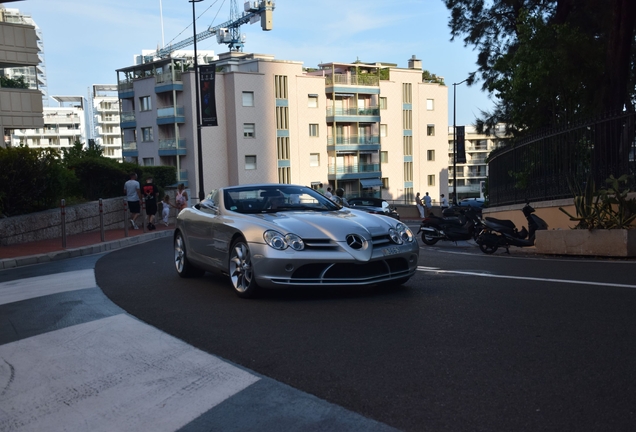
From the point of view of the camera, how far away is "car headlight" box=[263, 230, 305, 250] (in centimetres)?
721

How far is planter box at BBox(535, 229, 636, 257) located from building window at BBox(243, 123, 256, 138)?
56292mm

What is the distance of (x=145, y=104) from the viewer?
236ft

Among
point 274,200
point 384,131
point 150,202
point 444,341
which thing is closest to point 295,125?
point 384,131

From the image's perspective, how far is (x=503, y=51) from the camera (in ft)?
81.5

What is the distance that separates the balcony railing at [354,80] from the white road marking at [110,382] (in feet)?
225

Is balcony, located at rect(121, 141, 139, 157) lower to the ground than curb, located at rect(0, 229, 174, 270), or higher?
higher

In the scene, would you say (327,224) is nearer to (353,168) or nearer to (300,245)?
(300,245)

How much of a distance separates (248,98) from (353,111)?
11929mm

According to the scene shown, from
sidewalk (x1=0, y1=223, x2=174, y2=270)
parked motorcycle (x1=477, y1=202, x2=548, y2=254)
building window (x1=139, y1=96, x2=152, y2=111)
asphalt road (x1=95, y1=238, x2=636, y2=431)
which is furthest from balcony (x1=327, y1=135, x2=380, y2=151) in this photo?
asphalt road (x1=95, y1=238, x2=636, y2=431)

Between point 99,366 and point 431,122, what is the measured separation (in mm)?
78263

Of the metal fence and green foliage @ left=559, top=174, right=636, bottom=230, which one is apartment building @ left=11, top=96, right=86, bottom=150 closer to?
the metal fence

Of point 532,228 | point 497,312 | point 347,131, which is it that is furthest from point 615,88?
point 347,131

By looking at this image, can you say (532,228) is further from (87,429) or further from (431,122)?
(431,122)

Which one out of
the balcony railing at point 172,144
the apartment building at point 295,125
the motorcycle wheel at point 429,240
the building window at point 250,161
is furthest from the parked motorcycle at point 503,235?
the balcony railing at point 172,144
